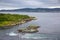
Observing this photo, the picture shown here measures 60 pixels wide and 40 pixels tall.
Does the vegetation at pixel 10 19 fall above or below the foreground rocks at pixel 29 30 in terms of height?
above

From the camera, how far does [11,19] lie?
6.92 ft

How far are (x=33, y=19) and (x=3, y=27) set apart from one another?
0.53m

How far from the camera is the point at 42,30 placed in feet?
6.73

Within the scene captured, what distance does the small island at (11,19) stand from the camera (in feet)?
6.81

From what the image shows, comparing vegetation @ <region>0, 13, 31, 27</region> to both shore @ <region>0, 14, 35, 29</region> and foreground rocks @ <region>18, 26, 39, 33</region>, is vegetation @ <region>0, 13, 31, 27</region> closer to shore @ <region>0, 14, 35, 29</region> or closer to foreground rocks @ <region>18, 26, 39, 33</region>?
shore @ <region>0, 14, 35, 29</region>

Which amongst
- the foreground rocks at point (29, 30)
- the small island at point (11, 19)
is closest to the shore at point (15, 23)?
the small island at point (11, 19)

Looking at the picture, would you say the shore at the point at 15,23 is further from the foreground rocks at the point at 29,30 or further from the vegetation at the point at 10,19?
the foreground rocks at the point at 29,30

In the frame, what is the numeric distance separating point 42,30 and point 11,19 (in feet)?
1.84

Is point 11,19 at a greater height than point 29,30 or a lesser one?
greater

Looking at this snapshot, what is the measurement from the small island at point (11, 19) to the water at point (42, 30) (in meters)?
0.07

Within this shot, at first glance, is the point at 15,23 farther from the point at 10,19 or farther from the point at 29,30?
the point at 29,30

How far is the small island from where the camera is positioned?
2076mm

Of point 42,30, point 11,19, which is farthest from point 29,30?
point 11,19

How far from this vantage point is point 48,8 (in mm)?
2133
